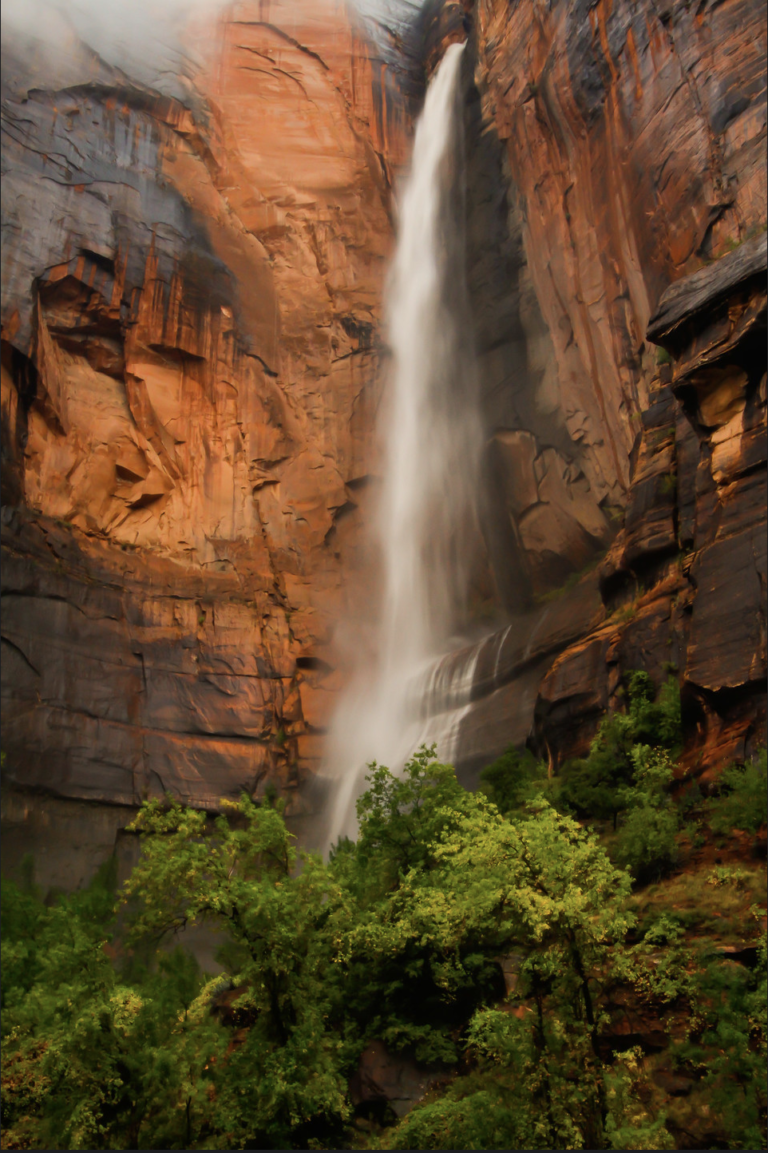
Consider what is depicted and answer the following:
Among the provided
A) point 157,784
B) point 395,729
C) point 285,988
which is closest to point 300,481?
point 395,729

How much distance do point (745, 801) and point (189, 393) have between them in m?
27.9

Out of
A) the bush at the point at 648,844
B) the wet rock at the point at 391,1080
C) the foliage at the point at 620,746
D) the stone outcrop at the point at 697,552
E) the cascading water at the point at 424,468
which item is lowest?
the wet rock at the point at 391,1080

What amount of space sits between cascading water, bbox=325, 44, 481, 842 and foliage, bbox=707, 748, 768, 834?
54.1ft

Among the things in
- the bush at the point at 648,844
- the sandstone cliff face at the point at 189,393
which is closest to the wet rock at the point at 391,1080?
the bush at the point at 648,844

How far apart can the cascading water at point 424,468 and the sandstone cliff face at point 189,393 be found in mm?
1246

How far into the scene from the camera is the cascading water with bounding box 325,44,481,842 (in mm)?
32969

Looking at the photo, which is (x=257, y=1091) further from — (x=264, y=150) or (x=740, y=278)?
(x=264, y=150)

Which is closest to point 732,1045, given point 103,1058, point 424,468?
point 103,1058

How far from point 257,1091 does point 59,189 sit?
33097 mm

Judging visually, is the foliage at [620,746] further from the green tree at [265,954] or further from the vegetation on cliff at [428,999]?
the green tree at [265,954]

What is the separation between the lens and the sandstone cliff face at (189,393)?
29828 mm

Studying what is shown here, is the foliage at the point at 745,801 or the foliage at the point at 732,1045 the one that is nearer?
the foliage at the point at 732,1045

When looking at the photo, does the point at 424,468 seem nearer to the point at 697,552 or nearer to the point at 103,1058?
the point at 697,552

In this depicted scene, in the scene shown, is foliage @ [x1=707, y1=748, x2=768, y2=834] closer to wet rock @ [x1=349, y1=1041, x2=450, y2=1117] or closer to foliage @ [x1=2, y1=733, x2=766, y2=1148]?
foliage @ [x1=2, y1=733, x2=766, y2=1148]
